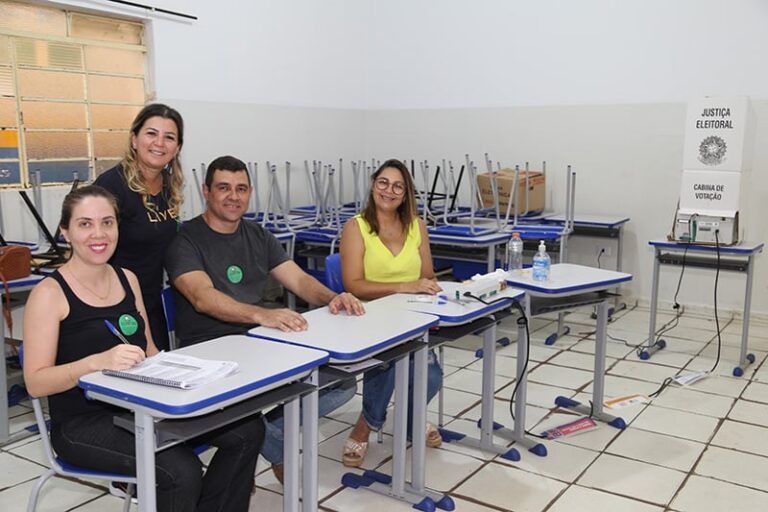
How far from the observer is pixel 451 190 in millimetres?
6059

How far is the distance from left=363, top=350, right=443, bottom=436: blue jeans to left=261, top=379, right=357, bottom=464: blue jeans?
0.56 feet

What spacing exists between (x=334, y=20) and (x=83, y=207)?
15.7 ft

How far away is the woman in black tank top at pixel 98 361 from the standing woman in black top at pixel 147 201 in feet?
1.44

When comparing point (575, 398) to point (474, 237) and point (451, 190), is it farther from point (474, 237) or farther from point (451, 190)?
point (451, 190)

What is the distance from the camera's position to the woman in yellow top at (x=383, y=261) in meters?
2.78

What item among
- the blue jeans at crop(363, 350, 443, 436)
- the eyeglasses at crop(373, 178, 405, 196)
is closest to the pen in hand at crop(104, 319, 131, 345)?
the blue jeans at crop(363, 350, 443, 436)

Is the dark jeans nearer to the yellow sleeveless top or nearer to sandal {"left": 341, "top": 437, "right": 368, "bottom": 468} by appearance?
sandal {"left": 341, "top": 437, "right": 368, "bottom": 468}

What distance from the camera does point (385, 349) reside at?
215cm

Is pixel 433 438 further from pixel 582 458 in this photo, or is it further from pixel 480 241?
pixel 480 241

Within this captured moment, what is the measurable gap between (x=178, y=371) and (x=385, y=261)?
1.37 m

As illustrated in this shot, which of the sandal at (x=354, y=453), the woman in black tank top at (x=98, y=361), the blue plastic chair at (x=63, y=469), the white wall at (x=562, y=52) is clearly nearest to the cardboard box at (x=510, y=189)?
the white wall at (x=562, y=52)

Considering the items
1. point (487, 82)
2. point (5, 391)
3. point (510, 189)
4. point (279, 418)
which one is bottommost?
point (5, 391)

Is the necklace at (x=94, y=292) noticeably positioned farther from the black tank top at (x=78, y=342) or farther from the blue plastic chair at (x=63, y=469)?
the blue plastic chair at (x=63, y=469)

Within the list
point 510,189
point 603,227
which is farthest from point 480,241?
point 603,227
